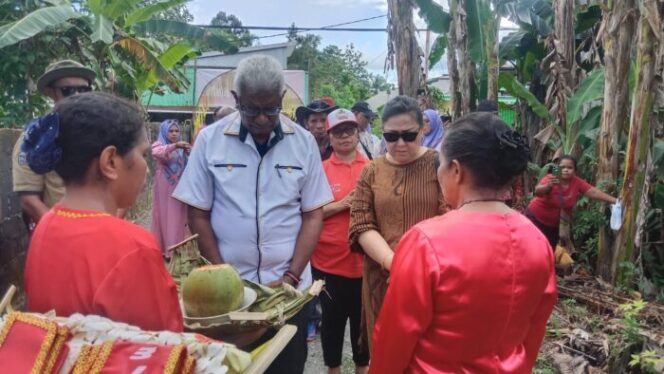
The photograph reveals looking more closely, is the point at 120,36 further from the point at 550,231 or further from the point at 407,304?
the point at 407,304

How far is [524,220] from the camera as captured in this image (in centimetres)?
189

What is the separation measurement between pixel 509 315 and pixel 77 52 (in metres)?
6.80

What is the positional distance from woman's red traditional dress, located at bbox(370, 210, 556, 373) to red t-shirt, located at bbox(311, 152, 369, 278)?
1.74 meters

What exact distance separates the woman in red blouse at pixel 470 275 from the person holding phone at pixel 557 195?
164 inches

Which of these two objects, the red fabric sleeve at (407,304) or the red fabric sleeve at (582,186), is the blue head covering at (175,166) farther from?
the red fabric sleeve at (582,186)

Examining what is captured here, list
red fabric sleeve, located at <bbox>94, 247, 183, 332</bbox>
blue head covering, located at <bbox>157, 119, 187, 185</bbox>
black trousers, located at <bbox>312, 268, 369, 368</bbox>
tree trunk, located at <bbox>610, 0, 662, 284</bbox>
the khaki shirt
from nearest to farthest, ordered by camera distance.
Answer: red fabric sleeve, located at <bbox>94, 247, 183, 332</bbox>, the khaki shirt, black trousers, located at <bbox>312, 268, 369, 368</bbox>, tree trunk, located at <bbox>610, 0, 662, 284</bbox>, blue head covering, located at <bbox>157, 119, 187, 185</bbox>

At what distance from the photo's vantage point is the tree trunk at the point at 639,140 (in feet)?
15.3

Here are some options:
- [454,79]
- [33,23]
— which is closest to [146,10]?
[33,23]

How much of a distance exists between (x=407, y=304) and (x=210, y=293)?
25.3 inches

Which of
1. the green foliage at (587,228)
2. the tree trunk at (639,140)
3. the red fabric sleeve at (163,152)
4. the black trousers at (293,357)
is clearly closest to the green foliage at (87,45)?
the red fabric sleeve at (163,152)

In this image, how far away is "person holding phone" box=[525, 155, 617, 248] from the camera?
5.72m

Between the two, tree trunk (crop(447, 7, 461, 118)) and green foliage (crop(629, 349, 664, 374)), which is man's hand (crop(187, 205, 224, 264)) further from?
tree trunk (crop(447, 7, 461, 118))

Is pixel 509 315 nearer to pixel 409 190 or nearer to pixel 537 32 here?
pixel 409 190

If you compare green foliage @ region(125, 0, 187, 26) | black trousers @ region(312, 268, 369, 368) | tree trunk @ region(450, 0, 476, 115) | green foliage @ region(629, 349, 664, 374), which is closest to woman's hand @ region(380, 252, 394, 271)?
black trousers @ region(312, 268, 369, 368)
